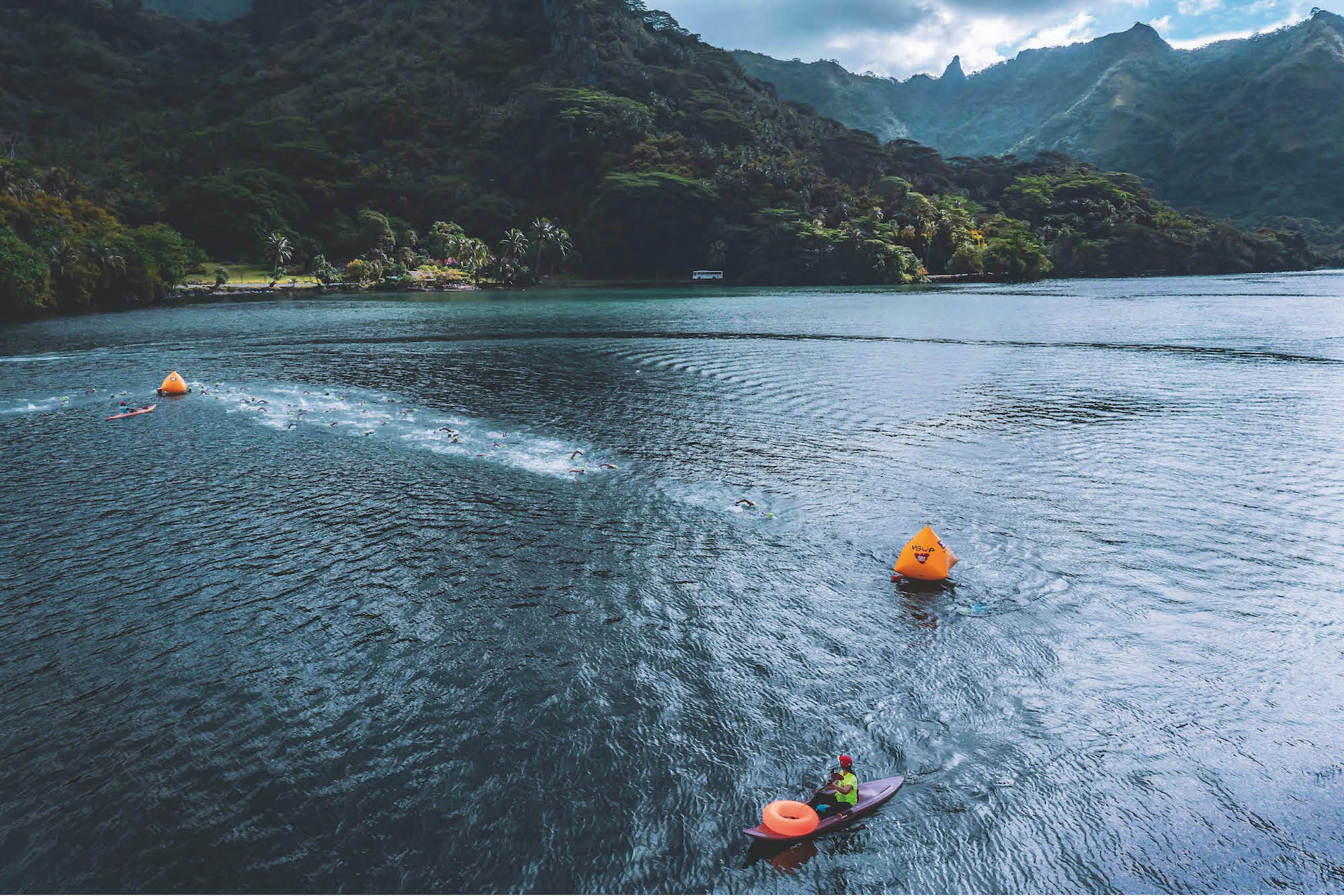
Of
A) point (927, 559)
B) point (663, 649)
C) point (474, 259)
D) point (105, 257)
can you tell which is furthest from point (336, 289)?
point (927, 559)

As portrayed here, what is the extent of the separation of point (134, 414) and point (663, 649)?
1854 inches

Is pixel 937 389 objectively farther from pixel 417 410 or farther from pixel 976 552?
pixel 417 410

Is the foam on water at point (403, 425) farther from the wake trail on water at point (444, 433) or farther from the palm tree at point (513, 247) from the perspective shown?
the palm tree at point (513, 247)

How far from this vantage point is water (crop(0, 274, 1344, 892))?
13461mm

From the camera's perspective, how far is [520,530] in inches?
1112

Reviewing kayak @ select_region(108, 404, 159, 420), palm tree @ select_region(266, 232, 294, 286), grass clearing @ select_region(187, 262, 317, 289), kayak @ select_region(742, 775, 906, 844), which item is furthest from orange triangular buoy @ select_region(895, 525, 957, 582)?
palm tree @ select_region(266, 232, 294, 286)

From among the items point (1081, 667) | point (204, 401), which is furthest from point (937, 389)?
point (204, 401)

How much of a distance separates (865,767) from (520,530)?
56.4 feet

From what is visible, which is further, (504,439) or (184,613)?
(504,439)

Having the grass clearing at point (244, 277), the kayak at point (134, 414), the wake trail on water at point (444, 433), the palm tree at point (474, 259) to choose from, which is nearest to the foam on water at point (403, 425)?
the wake trail on water at point (444, 433)

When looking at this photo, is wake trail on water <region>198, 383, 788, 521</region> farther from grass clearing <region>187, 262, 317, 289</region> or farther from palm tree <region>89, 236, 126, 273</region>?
grass clearing <region>187, 262, 317, 289</region>

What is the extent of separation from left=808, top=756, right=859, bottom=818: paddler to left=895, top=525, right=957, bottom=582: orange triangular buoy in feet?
34.1

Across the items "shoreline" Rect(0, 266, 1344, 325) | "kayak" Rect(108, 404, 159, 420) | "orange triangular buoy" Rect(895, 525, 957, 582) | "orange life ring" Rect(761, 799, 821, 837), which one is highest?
"shoreline" Rect(0, 266, 1344, 325)

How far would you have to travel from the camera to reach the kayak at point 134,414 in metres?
46.2
